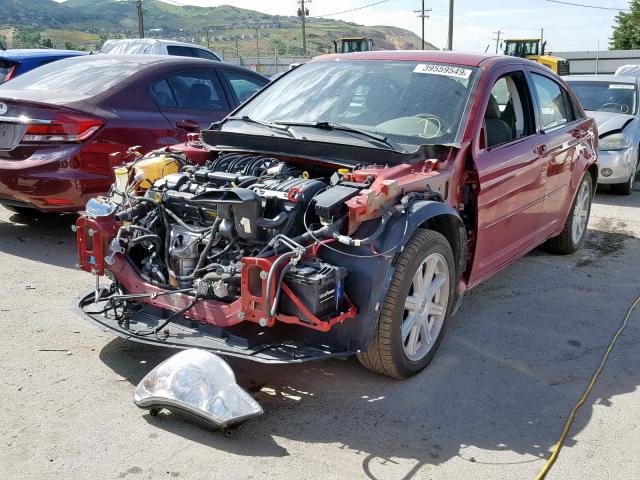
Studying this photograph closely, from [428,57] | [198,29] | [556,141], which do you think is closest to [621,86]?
[556,141]

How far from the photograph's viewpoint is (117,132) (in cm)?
586

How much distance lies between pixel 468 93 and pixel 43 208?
372 centimetres

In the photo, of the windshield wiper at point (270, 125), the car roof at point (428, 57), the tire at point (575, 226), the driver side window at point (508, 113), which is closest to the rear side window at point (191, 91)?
the windshield wiper at point (270, 125)

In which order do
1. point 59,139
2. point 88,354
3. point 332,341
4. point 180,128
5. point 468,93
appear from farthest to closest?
1. point 180,128
2. point 59,139
3. point 468,93
4. point 88,354
5. point 332,341

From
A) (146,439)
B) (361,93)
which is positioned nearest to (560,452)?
(146,439)

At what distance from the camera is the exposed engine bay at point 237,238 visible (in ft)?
10.3

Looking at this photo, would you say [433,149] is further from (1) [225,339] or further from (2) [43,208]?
(2) [43,208]

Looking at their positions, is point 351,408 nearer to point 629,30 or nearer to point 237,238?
point 237,238

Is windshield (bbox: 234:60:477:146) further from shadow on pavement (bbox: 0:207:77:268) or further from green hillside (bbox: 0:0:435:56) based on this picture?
green hillside (bbox: 0:0:435:56)

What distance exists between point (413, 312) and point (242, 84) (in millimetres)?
4637

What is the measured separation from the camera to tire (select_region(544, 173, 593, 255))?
6.15 metres

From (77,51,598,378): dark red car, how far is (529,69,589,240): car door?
76 millimetres

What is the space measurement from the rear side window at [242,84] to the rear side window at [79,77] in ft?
3.84

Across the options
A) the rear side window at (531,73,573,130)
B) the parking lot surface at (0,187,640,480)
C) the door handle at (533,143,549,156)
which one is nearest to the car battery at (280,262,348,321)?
the parking lot surface at (0,187,640,480)
